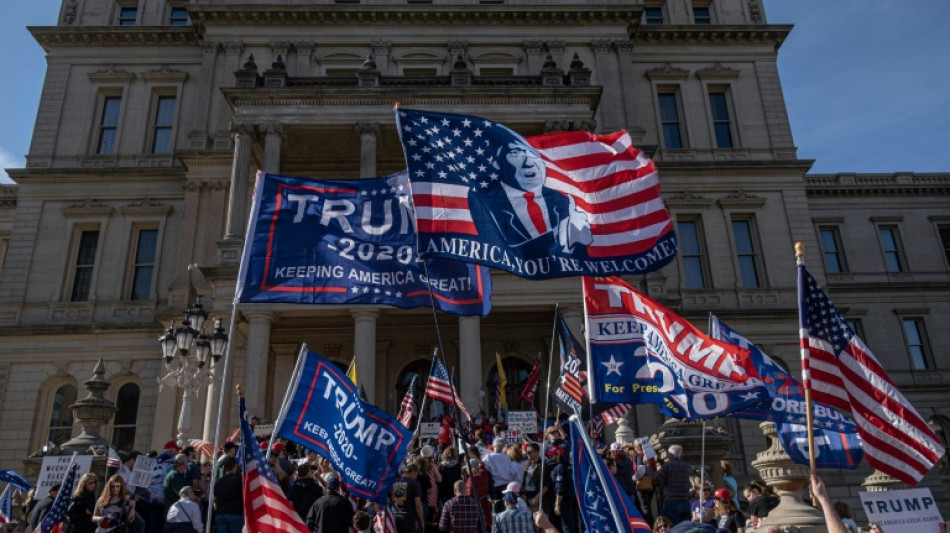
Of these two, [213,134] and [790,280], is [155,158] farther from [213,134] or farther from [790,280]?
[790,280]

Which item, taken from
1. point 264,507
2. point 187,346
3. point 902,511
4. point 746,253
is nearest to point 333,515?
point 264,507

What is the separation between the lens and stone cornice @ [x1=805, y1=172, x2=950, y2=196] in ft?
127

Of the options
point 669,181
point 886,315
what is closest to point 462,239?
point 669,181

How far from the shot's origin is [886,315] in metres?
36.9

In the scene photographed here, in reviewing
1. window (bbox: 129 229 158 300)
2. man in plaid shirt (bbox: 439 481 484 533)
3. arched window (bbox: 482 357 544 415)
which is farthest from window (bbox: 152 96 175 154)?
man in plaid shirt (bbox: 439 481 484 533)

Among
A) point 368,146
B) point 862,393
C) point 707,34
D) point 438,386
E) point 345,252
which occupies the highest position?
point 707,34

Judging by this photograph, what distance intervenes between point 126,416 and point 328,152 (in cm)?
1227

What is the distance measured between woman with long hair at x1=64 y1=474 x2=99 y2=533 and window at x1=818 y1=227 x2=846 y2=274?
3751 centimetres

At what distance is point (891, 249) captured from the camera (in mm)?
38594

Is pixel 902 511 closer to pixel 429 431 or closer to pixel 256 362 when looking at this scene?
pixel 429 431

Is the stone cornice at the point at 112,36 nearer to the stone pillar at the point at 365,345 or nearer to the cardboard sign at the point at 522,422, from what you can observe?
the stone pillar at the point at 365,345

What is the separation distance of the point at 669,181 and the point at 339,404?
2578 cm

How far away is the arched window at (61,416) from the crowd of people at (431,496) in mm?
16674

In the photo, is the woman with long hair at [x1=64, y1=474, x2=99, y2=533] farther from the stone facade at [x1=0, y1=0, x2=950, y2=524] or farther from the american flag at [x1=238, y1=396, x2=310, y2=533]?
the stone facade at [x1=0, y1=0, x2=950, y2=524]
